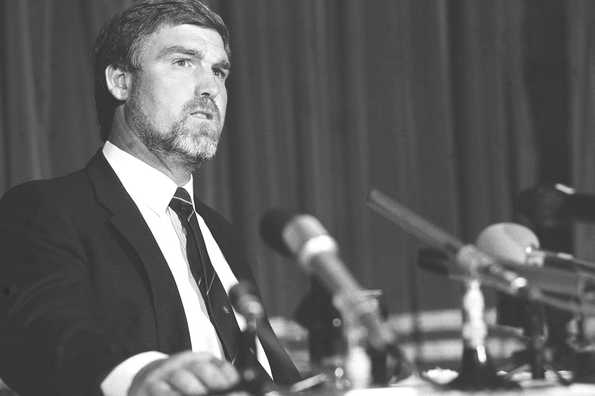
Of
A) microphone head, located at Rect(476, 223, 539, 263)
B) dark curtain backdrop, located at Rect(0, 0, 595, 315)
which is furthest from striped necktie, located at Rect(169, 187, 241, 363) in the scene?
dark curtain backdrop, located at Rect(0, 0, 595, 315)

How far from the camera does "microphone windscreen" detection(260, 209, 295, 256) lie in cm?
111

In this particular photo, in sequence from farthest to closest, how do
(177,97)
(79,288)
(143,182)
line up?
(177,97)
(143,182)
(79,288)

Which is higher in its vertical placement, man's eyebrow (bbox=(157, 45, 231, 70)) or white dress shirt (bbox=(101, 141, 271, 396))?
man's eyebrow (bbox=(157, 45, 231, 70))

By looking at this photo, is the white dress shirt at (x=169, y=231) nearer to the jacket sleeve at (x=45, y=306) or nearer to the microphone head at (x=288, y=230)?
the jacket sleeve at (x=45, y=306)

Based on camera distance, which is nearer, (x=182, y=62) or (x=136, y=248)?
(x=136, y=248)

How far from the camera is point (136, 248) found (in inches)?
72.2

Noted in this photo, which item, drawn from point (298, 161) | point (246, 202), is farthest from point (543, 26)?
point (246, 202)

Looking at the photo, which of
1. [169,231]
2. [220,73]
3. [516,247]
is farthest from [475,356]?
[220,73]

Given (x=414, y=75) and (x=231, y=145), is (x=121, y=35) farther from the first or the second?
(x=414, y=75)

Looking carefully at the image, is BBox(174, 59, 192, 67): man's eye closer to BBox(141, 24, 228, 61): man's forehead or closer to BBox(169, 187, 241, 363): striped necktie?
BBox(141, 24, 228, 61): man's forehead

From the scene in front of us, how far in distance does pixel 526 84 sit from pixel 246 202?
1101 millimetres

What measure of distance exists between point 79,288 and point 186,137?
57cm

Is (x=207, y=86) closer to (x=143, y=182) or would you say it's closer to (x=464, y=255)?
(x=143, y=182)

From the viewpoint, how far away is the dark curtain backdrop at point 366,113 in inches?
113
